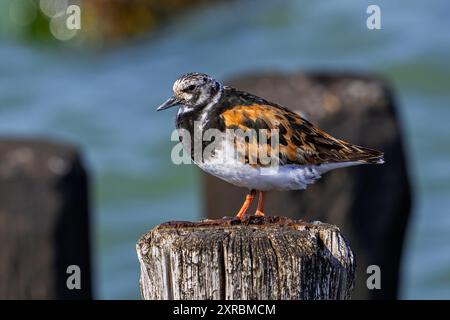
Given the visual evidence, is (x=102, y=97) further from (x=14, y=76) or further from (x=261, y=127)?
(x=261, y=127)

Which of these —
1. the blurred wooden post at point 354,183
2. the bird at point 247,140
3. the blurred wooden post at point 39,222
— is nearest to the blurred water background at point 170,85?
the blurred wooden post at point 354,183

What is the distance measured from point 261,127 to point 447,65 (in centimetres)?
1671

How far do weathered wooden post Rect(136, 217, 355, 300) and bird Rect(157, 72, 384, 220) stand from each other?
1.06m

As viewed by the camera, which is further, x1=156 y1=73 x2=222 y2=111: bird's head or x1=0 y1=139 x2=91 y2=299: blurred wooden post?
x1=0 y1=139 x2=91 y2=299: blurred wooden post

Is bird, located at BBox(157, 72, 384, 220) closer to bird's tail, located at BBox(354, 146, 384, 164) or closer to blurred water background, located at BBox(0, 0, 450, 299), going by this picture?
bird's tail, located at BBox(354, 146, 384, 164)

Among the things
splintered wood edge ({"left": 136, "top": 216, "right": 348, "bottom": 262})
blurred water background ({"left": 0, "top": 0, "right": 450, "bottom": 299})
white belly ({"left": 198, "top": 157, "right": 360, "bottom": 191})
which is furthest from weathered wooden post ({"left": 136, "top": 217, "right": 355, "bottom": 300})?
blurred water background ({"left": 0, "top": 0, "right": 450, "bottom": 299})

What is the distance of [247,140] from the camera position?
7.36 metres

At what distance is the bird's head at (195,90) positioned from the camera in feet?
24.4

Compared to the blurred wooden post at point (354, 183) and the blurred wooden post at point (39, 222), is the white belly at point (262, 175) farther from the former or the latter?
the blurred wooden post at point (39, 222)

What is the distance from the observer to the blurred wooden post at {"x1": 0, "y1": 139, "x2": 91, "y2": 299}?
10477 mm

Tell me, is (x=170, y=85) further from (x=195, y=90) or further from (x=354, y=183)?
(x=195, y=90)

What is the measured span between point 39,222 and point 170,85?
11918 mm

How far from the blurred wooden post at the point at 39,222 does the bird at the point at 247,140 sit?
327cm

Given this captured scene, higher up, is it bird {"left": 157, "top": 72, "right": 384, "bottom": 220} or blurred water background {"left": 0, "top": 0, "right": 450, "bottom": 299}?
blurred water background {"left": 0, "top": 0, "right": 450, "bottom": 299}
